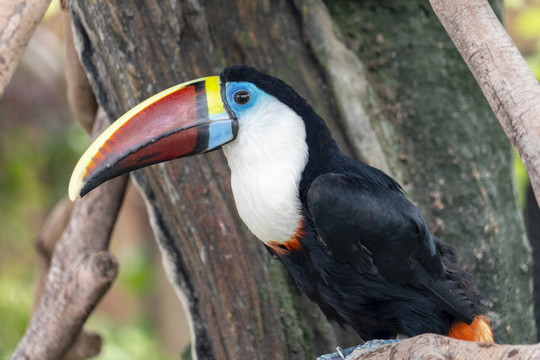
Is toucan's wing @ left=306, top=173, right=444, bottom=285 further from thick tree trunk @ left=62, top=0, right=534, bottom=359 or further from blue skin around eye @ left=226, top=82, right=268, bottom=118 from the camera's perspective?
thick tree trunk @ left=62, top=0, right=534, bottom=359

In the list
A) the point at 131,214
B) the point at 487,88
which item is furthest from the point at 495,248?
the point at 131,214

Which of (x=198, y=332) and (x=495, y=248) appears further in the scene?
(x=495, y=248)

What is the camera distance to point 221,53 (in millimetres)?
2543

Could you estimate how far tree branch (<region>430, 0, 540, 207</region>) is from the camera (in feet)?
4.91

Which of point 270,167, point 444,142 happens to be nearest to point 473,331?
point 270,167

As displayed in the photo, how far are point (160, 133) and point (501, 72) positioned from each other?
896 mm

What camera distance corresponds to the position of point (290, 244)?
2.02m

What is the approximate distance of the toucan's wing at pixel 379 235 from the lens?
1.90 m

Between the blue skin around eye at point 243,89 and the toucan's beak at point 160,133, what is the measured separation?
28mm

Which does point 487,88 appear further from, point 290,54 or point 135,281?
point 135,281

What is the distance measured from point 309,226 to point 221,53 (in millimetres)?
866

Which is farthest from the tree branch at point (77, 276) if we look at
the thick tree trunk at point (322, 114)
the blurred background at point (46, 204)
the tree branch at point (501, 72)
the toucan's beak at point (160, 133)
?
the blurred background at point (46, 204)

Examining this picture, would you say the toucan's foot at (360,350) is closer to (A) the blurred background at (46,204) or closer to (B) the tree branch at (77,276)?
(B) the tree branch at (77,276)

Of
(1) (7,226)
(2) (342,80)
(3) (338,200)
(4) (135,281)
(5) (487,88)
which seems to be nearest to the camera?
(5) (487,88)
